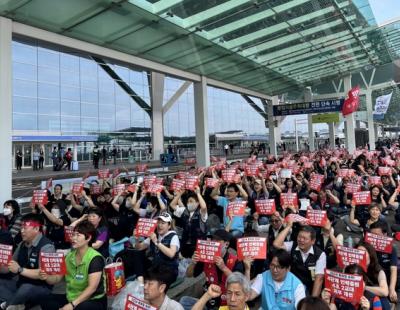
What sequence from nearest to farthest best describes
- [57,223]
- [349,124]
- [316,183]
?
[57,223] < [316,183] < [349,124]

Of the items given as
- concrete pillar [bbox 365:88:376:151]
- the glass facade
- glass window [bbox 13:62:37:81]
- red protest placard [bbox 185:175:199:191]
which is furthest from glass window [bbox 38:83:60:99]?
concrete pillar [bbox 365:88:376:151]

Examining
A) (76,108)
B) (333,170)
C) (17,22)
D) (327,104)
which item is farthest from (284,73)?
(76,108)

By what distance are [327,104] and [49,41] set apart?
1566 cm

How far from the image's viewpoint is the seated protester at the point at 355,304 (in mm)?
2908

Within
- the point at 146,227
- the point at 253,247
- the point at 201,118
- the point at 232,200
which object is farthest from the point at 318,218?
the point at 201,118

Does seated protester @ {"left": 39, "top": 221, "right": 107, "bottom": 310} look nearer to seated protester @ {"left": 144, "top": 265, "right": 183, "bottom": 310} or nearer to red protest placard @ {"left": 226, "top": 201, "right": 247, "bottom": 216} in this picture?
seated protester @ {"left": 144, "top": 265, "right": 183, "bottom": 310}

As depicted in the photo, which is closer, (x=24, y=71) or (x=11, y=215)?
(x=11, y=215)

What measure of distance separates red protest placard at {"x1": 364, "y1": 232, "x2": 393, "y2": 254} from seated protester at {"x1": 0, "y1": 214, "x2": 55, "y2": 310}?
151 inches

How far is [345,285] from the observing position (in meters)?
2.88

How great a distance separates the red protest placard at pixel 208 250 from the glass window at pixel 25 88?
26200 millimetres

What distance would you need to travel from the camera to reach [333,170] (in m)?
10.9

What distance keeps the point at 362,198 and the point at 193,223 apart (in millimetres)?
3081

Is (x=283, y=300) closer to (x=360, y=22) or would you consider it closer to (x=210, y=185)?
(x=210, y=185)

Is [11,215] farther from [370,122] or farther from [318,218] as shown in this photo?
[370,122]
